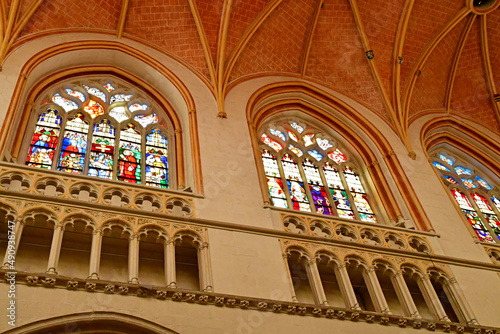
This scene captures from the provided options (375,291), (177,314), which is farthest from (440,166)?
(177,314)

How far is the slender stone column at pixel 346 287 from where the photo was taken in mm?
9033

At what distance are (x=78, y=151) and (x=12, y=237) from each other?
356cm

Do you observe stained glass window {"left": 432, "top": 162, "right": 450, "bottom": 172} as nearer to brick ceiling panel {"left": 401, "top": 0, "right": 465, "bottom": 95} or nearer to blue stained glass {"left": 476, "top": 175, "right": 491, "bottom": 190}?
blue stained glass {"left": 476, "top": 175, "right": 491, "bottom": 190}

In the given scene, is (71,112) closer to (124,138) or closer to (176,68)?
(124,138)

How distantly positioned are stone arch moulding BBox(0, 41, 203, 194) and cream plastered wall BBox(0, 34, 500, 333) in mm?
122

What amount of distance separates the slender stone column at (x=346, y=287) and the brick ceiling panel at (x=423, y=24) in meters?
7.47

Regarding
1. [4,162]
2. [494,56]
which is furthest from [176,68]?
[494,56]

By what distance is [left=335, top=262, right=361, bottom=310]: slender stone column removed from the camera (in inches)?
356

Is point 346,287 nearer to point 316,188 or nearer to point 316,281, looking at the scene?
point 316,281

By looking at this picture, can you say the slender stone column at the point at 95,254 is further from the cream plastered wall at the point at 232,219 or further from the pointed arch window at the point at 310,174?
the pointed arch window at the point at 310,174

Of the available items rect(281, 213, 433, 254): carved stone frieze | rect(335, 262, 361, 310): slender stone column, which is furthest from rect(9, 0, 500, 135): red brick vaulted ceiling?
rect(335, 262, 361, 310): slender stone column

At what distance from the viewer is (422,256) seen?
10578mm

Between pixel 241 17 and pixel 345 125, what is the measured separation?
381cm

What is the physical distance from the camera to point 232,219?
9969mm
